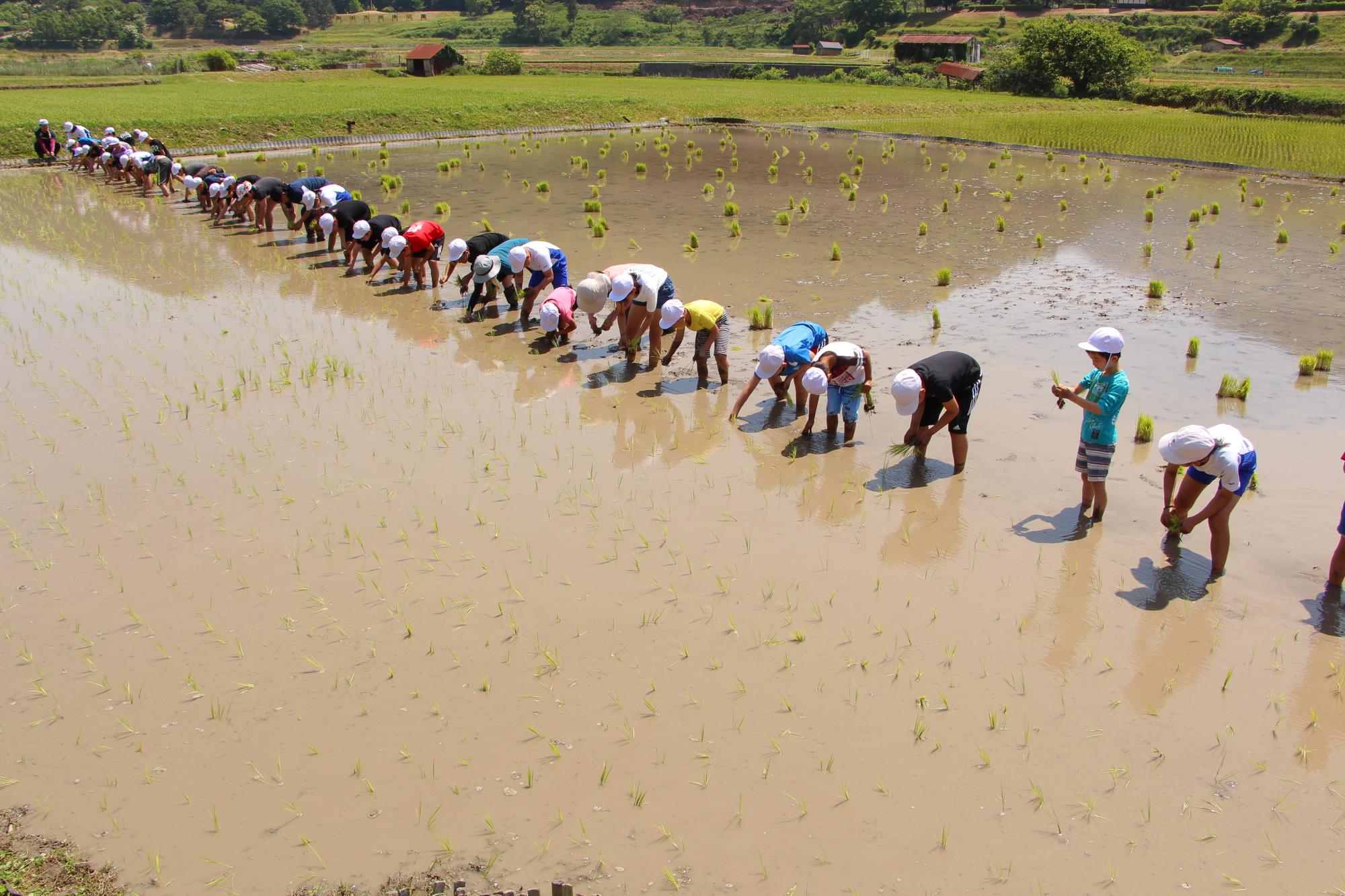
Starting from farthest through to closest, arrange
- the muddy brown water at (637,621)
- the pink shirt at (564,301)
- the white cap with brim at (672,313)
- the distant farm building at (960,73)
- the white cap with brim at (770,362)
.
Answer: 1. the distant farm building at (960,73)
2. the pink shirt at (564,301)
3. the white cap with brim at (672,313)
4. the white cap with brim at (770,362)
5. the muddy brown water at (637,621)

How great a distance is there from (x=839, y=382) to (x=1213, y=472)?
8.46 ft

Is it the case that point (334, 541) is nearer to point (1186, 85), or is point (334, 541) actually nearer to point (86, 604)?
point (86, 604)

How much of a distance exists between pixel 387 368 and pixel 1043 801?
6.92 metres

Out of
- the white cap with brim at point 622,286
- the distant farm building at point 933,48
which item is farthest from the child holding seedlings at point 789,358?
the distant farm building at point 933,48

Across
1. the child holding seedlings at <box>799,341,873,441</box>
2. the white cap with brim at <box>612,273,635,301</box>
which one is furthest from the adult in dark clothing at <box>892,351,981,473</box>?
the white cap with brim at <box>612,273,635,301</box>

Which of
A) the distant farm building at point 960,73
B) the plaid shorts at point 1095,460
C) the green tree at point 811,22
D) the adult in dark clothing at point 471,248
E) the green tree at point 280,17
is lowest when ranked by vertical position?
the plaid shorts at point 1095,460

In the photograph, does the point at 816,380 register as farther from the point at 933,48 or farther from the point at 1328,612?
the point at 933,48

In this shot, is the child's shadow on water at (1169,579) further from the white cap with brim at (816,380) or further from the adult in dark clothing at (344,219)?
the adult in dark clothing at (344,219)

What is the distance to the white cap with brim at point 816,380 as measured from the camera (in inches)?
264

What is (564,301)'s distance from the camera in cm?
978

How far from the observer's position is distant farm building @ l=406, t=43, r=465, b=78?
4659cm

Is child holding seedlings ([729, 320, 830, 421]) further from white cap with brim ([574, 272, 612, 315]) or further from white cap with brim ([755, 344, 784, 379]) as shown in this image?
white cap with brim ([574, 272, 612, 315])

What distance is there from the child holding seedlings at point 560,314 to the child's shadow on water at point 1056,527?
477cm

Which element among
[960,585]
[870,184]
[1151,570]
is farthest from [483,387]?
[870,184]
